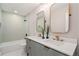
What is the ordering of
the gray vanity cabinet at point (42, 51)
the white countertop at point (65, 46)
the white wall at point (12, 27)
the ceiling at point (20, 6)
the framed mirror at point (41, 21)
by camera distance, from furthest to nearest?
the white wall at point (12, 27) < the ceiling at point (20, 6) < the framed mirror at point (41, 21) < the gray vanity cabinet at point (42, 51) < the white countertop at point (65, 46)

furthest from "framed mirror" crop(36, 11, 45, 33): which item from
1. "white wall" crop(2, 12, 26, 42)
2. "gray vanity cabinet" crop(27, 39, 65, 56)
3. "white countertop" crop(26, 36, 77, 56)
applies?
"white wall" crop(2, 12, 26, 42)

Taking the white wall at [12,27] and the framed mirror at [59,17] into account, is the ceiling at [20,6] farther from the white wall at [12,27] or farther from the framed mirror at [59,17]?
the framed mirror at [59,17]

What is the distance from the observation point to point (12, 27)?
3.84 metres

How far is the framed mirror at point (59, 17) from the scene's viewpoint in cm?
145

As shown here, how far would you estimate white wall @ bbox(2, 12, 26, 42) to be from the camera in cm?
354

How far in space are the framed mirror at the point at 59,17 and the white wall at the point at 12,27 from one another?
8.94ft

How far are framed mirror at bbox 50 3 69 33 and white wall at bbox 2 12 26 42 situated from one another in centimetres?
272

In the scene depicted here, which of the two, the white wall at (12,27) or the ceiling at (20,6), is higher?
the ceiling at (20,6)

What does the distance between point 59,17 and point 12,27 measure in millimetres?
3029

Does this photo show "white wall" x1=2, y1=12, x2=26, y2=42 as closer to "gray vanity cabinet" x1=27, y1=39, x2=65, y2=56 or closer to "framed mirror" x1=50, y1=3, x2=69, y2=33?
"gray vanity cabinet" x1=27, y1=39, x2=65, y2=56

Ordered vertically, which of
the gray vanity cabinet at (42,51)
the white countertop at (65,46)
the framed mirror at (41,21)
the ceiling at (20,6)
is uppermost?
the ceiling at (20,6)

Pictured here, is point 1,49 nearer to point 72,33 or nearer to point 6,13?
point 6,13

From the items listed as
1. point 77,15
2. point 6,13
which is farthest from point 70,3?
point 6,13

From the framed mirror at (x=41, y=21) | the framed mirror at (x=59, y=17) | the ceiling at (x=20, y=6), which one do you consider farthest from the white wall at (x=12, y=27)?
the framed mirror at (x=59, y=17)
